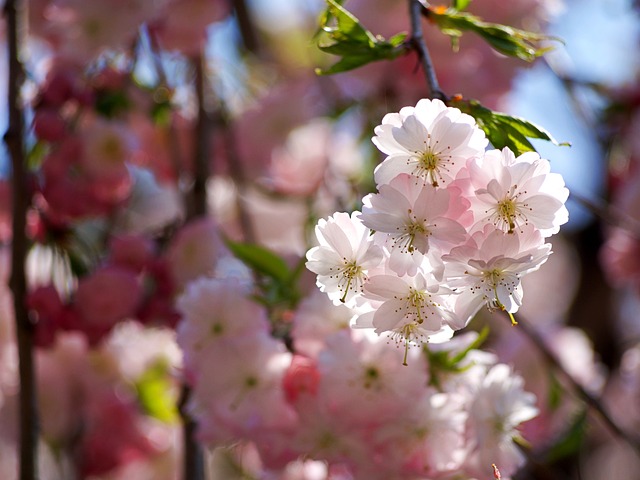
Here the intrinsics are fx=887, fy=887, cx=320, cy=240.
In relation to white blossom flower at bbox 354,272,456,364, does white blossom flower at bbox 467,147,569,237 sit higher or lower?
higher

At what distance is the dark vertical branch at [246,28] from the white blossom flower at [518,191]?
65.1 inches

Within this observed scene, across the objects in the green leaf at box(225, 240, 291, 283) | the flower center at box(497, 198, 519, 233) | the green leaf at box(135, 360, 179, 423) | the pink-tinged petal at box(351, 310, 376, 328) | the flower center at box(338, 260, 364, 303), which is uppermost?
the flower center at box(497, 198, 519, 233)

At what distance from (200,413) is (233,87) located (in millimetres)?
1185

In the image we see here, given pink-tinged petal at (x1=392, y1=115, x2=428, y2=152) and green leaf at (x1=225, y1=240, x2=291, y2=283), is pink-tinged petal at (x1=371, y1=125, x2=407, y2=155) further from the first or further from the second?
green leaf at (x1=225, y1=240, x2=291, y2=283)

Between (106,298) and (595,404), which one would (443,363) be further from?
(106,298)

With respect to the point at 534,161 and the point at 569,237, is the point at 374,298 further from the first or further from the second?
the point at 569,237

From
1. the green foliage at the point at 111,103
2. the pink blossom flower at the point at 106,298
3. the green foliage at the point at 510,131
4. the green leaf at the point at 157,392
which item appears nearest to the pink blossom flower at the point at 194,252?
the pink blossom flower at the point at 106,298

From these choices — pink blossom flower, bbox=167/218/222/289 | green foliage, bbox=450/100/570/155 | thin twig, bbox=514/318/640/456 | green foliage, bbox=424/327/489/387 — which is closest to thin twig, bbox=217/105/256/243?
pink blossom flower, bbox=167/218/222/289

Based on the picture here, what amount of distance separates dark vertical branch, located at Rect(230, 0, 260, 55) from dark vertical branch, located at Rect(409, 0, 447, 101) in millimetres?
1413

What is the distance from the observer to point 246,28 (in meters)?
2.30

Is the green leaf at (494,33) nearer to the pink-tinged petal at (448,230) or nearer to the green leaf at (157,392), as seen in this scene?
the pink-tinged petal at (448,230)

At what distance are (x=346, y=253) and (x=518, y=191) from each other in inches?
6.0

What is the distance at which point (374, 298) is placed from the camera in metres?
0.75

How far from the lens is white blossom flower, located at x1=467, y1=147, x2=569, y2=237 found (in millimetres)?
714
